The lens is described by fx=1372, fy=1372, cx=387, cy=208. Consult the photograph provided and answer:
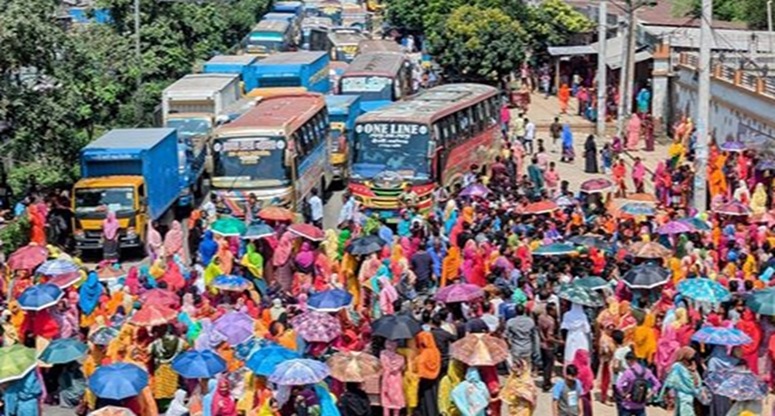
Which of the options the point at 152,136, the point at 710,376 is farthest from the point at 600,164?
the point at 710,376

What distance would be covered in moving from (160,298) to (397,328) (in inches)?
134

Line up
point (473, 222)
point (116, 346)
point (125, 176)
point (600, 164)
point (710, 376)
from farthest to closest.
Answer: point (600, 164) < point (125, 176) < point (473, 222) < point (116, 346) < point (710, 376)

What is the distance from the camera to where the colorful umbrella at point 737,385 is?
13.1 meters

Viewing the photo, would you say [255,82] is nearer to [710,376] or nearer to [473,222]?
[473,222]

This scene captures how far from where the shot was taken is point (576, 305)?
16.1 m

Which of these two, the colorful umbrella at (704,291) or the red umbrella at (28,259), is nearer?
the colorful umbrella at (704,291)

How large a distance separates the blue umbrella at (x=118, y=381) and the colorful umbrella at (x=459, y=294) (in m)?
4.57

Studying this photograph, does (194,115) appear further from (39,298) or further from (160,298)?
(160,298)

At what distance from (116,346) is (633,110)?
32.3 m

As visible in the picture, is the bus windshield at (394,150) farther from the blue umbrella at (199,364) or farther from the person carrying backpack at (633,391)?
the blue umbrella at (199,364)

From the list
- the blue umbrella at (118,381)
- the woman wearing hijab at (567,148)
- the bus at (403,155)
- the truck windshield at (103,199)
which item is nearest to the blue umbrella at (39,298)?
the blue umbrella at (118,381)

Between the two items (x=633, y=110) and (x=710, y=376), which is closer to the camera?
(x=710, y=376)

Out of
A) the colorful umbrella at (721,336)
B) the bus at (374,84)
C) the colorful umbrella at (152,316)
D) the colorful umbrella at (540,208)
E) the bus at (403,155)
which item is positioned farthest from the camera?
the bus at (374,84)

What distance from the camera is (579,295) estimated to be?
16.1 m
